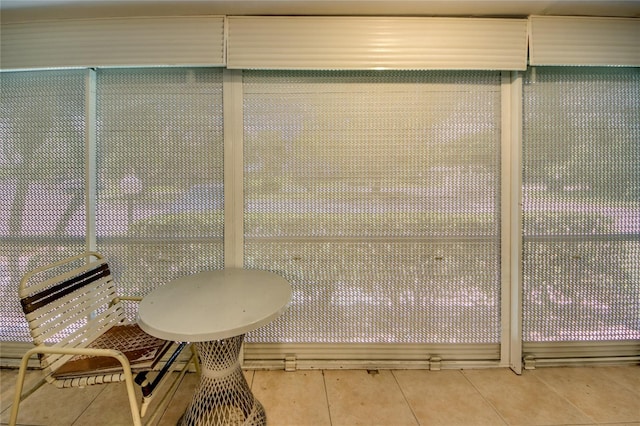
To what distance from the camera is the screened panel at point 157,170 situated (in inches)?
74.7

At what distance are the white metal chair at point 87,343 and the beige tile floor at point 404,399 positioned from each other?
51 cm

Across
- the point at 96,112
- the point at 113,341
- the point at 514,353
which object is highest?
the point at 96,112

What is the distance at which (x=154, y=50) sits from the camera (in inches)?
70.1

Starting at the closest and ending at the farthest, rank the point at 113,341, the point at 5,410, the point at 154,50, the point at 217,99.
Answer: the point at 113,341, the point at 5,410, the point at 154,50, the point at 217,99

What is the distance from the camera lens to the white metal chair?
3.82 ft

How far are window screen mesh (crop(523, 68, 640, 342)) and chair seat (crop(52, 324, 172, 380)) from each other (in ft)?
8.22

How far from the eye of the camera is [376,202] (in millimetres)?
1918

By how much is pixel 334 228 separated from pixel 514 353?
1649mm

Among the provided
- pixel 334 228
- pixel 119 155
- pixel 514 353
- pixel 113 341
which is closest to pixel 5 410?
pixel 113 341

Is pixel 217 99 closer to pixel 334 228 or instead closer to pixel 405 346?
pixel 334 228

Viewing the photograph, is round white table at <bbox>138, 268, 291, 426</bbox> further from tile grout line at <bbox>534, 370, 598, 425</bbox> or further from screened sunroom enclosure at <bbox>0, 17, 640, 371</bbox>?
tile grout line at <bbox>534, 370, 598, 425</bbox>

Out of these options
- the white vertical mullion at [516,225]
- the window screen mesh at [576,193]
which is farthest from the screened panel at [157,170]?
the window screen mesh at [576,193]

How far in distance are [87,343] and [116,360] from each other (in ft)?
1.05

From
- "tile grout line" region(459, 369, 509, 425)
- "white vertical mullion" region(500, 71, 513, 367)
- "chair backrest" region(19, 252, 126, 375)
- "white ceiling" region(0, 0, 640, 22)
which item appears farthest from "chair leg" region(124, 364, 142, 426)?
"white vertical mullion" region(500, 71, 513, 367)
